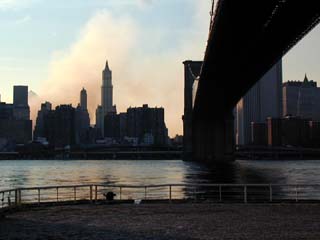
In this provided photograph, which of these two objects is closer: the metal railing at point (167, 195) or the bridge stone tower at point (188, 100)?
the metal railing at point (167, 195)

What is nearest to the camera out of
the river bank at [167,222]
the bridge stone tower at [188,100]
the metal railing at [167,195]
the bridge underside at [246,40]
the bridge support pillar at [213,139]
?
the river bank at [167,222]

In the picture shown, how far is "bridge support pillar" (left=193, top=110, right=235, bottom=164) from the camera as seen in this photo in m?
144

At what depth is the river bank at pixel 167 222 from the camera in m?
17.2

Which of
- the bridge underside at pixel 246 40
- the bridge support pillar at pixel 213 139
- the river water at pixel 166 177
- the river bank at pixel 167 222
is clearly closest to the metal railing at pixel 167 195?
the river bank at pixel 167 222

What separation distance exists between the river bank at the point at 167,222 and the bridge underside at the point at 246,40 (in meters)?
20.8

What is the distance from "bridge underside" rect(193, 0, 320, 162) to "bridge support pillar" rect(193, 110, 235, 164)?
30.4 meters

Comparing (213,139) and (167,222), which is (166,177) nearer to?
(213,139)

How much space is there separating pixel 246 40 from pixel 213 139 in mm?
97084

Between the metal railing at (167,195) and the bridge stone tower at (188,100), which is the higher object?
the bridge stone tower at (188,100)

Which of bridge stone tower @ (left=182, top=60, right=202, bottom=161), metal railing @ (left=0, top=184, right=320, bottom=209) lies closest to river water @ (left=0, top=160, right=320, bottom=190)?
metal railing @ (left=0, top=184, right=320, bottom=209)

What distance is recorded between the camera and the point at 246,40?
55.6 m

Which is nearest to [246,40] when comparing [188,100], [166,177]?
[166,177]

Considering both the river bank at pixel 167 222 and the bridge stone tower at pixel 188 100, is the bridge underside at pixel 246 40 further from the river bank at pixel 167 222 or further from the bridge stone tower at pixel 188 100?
the bridge stone tower at pixel 188 100

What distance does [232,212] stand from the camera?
23516 mm
